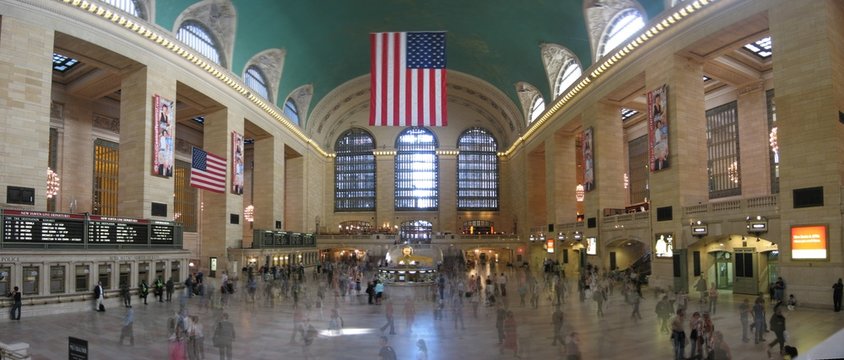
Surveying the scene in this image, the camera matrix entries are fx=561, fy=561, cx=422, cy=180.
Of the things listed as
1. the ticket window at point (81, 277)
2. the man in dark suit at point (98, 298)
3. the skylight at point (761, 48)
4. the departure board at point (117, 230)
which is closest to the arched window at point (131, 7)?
the departure board at point (117, 230)

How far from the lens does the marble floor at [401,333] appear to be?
11828 mm

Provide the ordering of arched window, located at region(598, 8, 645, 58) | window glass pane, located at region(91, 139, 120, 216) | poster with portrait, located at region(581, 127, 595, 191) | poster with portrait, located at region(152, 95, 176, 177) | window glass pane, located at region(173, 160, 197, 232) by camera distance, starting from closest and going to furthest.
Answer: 1. poster with portrait, located at region(152, 95, 176, 177)
2. arched window, located at region(598, 8, 645, 58)
3. window glass pane, located at region(91, 139, 120, 216)
4. poster with portrait, located at region(581, 127, 595, 191)
5. window glass pane, located at region(173, 160, 197, 232)

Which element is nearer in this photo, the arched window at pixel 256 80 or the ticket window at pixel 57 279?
the ticket window at pixel 57 279

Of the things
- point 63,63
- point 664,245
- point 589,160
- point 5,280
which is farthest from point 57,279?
point 589,160

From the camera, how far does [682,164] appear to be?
953 inches

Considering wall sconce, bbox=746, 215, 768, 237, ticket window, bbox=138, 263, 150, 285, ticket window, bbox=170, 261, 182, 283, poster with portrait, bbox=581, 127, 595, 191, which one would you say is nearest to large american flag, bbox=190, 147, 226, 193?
ticket window, bbox=170, 261, 182, 283

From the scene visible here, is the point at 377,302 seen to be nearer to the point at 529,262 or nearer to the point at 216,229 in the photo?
the point at 216,229

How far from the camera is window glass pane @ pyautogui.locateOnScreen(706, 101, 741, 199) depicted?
3191 centimetres

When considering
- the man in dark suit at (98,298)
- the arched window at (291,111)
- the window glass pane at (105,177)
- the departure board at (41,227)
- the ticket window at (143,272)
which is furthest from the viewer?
the arched window at (291,111)

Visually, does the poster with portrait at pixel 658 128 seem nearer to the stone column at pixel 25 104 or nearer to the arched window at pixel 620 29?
the arched window at pixel 620 29

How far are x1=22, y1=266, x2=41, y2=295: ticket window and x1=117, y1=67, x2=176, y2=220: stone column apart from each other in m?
6.61

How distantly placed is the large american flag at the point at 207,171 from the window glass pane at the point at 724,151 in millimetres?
28064

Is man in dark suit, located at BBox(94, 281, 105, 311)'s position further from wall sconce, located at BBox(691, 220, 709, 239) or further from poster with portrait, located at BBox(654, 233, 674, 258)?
poster with portrait, located at BBox(654, 233, 674, 258)

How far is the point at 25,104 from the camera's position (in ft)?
63.3
